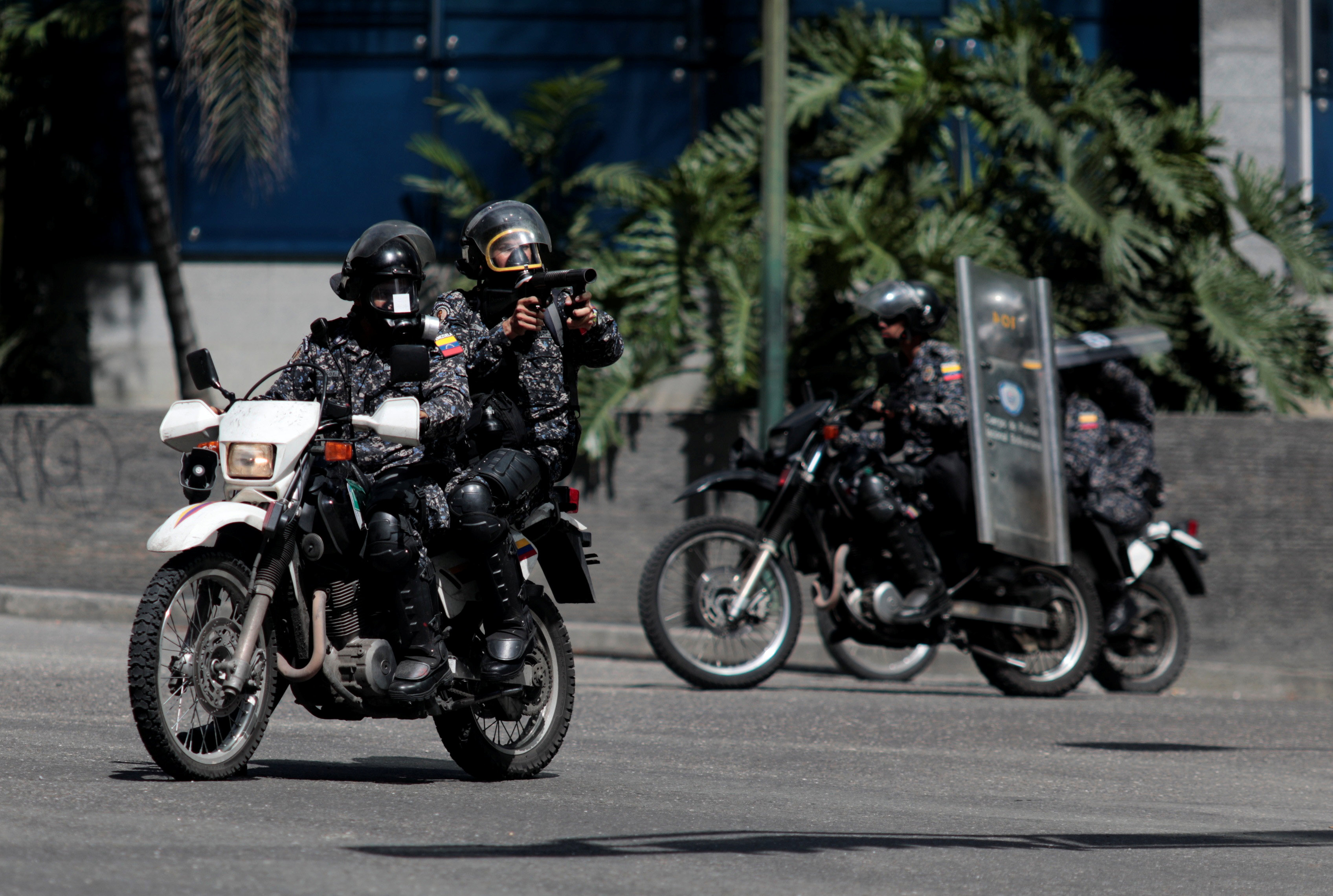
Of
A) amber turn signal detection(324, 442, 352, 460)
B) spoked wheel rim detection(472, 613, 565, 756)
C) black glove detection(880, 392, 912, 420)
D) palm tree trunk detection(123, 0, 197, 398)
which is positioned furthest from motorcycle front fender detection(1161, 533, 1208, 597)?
palm tree trunk detection(123, 0, 197, 398)

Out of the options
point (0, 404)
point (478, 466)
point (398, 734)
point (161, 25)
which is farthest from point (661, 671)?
point (161, 25)

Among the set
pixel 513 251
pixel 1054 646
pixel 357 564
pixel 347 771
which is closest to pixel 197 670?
pixel 357 564

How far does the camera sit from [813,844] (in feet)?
14.6

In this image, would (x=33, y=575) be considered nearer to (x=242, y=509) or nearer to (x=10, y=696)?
A: (x=10, y=696)

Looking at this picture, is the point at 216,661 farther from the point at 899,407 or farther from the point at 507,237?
the point at 899,407

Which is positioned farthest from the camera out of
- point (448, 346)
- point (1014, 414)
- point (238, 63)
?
point (238, 63)

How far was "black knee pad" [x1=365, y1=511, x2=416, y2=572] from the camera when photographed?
192 inches

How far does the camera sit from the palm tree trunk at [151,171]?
13.1 meters

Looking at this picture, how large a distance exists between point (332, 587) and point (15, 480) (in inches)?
302

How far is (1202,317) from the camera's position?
41.9 feet

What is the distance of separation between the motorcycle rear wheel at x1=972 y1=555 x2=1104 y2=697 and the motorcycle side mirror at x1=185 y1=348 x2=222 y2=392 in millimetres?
4839

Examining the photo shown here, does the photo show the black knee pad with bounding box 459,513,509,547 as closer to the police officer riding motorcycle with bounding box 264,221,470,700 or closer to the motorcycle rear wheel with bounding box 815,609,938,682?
the police officer riding motorcycle with bounding box 264,221,470,700

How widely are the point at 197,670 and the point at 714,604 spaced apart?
375 centimetres

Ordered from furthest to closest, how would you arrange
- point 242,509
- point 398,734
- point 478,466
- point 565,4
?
point 565,4
point 398,734
point 478,466
point 242,509
